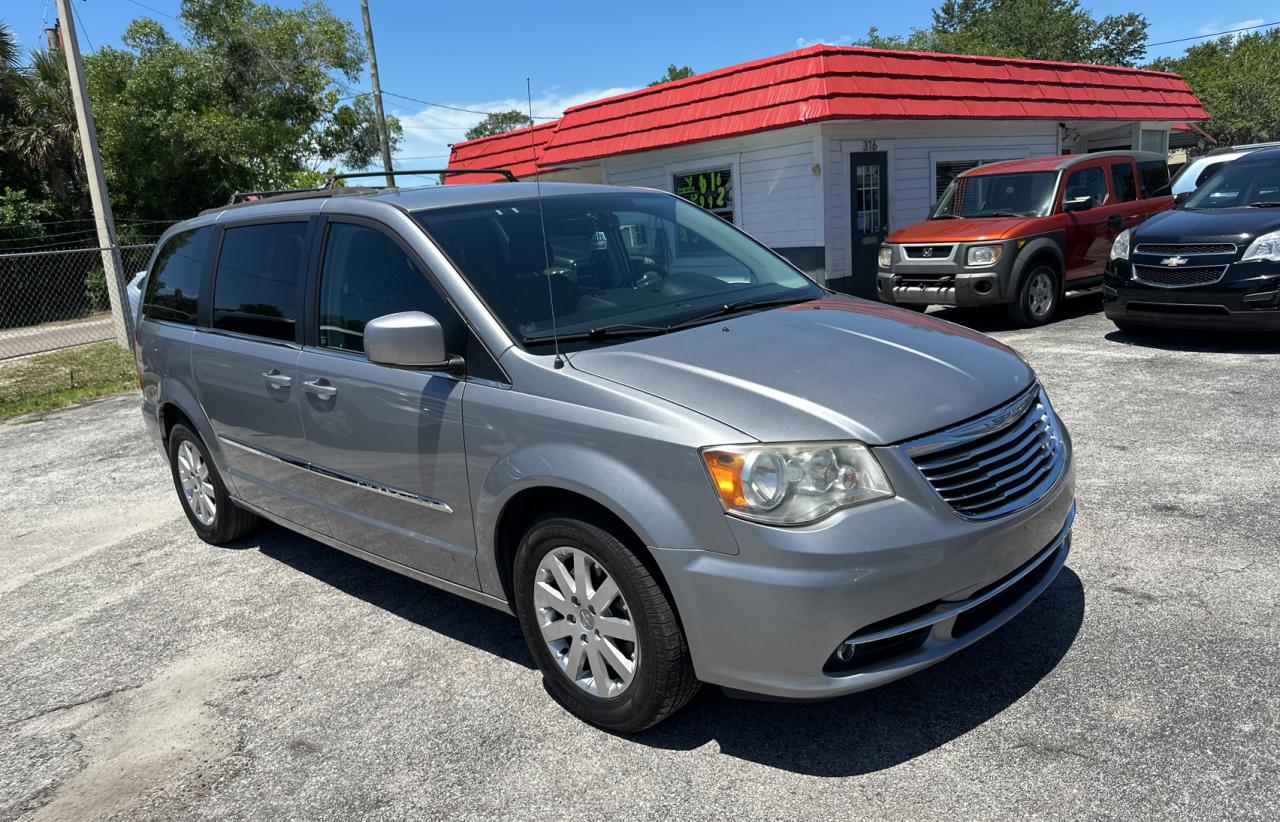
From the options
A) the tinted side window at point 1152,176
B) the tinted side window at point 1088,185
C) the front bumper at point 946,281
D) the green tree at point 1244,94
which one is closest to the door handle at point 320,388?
the front bumper at point 946,281

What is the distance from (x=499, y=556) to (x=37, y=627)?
110 inches

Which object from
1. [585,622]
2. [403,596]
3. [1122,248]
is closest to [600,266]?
[585,622]

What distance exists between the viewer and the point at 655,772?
2.96 m

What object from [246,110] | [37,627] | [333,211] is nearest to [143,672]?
[37,627]

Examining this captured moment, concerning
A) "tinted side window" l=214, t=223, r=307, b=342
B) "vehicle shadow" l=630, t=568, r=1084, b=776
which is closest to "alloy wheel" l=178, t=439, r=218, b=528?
"tinted side window" l=214, t=223, r=307, b=342

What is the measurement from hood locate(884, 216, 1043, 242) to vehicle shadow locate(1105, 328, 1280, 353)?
1586mm

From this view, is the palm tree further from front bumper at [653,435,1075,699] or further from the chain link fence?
front bumper at [653,435,1075,699]

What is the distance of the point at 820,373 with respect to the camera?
304 cm

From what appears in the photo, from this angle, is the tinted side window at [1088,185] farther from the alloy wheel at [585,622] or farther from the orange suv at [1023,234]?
the alloy wheel at [585,622]

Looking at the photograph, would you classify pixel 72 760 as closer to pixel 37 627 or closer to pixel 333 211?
pixel 37 627

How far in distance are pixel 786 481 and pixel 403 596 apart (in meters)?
2.54

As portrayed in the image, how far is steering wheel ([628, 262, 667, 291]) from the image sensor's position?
151 inches

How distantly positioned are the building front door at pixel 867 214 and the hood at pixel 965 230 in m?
2.84

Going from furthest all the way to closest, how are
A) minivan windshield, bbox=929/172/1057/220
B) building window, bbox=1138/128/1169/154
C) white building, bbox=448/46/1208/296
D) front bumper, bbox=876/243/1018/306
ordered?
building window, bbox=1138/128/1169/154
white building, bbox=448/46/1208/296
minivan windshield, bbox=929/172/1057/220
front bumper, bbox=876/243/1018/306
